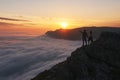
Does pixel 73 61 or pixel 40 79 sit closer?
pixel 73 61

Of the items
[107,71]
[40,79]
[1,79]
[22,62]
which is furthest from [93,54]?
[22,62]

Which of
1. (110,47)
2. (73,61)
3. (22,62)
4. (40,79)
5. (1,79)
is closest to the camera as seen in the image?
(73,61)

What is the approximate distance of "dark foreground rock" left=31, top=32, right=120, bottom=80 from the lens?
2603cm

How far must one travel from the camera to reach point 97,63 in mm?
27828

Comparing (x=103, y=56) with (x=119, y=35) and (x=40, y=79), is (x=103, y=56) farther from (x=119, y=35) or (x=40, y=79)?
(x=40, y=79)

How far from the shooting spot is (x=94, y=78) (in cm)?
2577

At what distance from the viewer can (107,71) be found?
2703 centimetres

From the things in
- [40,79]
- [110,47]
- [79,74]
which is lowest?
[40,79]

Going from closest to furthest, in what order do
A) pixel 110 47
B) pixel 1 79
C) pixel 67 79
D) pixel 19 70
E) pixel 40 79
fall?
pixel 67 79 < pixel 110 47 < pixel 40 79 < pixel 1 79 < pixel 19 70

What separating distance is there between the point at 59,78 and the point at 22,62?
319 feet

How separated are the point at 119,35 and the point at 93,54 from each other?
14.7 feet

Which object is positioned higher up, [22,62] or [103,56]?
[103,56]

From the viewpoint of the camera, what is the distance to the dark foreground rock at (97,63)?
2603 cm

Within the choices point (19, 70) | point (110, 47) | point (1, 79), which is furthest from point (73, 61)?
point (19, 70)
